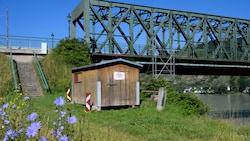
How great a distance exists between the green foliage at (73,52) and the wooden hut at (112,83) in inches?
412

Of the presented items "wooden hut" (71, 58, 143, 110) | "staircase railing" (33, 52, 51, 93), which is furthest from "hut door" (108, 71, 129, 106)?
"staircase railing" (33, 52, 51, 93)

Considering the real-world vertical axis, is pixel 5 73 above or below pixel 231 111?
above

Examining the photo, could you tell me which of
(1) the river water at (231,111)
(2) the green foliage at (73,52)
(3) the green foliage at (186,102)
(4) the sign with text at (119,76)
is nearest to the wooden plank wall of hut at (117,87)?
(4) the sign with text at (119,76)

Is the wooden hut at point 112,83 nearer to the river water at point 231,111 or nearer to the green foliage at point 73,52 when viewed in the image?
the river water at point 231,111

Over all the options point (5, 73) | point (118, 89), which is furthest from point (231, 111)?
point (5, 73)

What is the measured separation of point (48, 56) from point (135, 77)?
13292mm

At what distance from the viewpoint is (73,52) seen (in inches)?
1024

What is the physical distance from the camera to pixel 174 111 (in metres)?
13.0

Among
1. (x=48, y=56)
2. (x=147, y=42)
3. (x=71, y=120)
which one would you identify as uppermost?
(x=147, y=42)

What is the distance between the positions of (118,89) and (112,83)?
16.0 inches

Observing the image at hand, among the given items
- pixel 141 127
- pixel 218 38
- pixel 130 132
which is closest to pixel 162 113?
pixel 141 127

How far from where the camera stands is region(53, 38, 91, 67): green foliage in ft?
83.0

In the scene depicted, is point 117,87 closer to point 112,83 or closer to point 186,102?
point 112,83

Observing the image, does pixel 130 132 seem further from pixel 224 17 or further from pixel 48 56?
pixel 224 17
